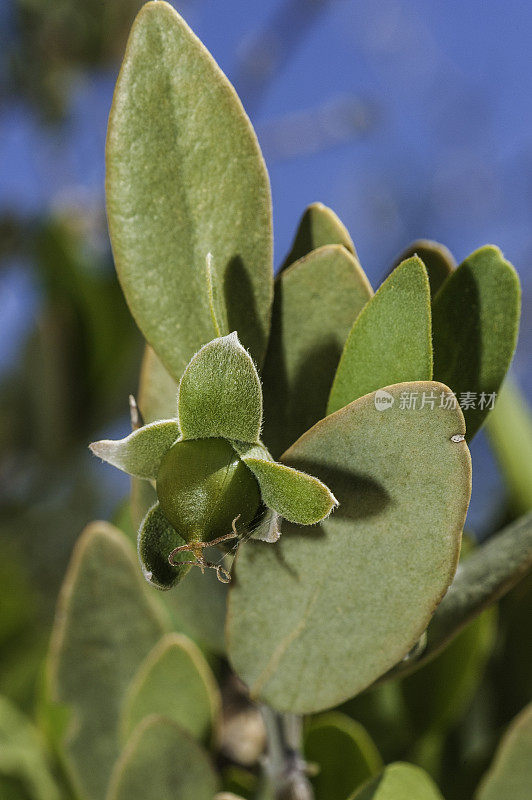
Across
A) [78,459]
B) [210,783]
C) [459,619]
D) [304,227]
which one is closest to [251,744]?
[210,783]

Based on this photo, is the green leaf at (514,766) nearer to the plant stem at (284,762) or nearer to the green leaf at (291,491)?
the plant stem at (284,762)

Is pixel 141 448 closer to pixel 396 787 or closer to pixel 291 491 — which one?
pixel 291 491

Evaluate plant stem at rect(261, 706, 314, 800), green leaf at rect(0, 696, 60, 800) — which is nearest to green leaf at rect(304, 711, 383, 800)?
plant stem at rect(261, 706, 314, 800)

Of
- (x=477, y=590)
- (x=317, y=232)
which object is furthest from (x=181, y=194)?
(x=477, y=590)

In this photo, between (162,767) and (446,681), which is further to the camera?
(446,681)

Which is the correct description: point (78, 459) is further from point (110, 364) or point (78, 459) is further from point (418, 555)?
point (418, 555)

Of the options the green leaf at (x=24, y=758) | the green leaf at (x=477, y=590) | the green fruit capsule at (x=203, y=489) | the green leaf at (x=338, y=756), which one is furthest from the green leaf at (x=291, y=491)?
the green leaf at (x=24, y=758)
